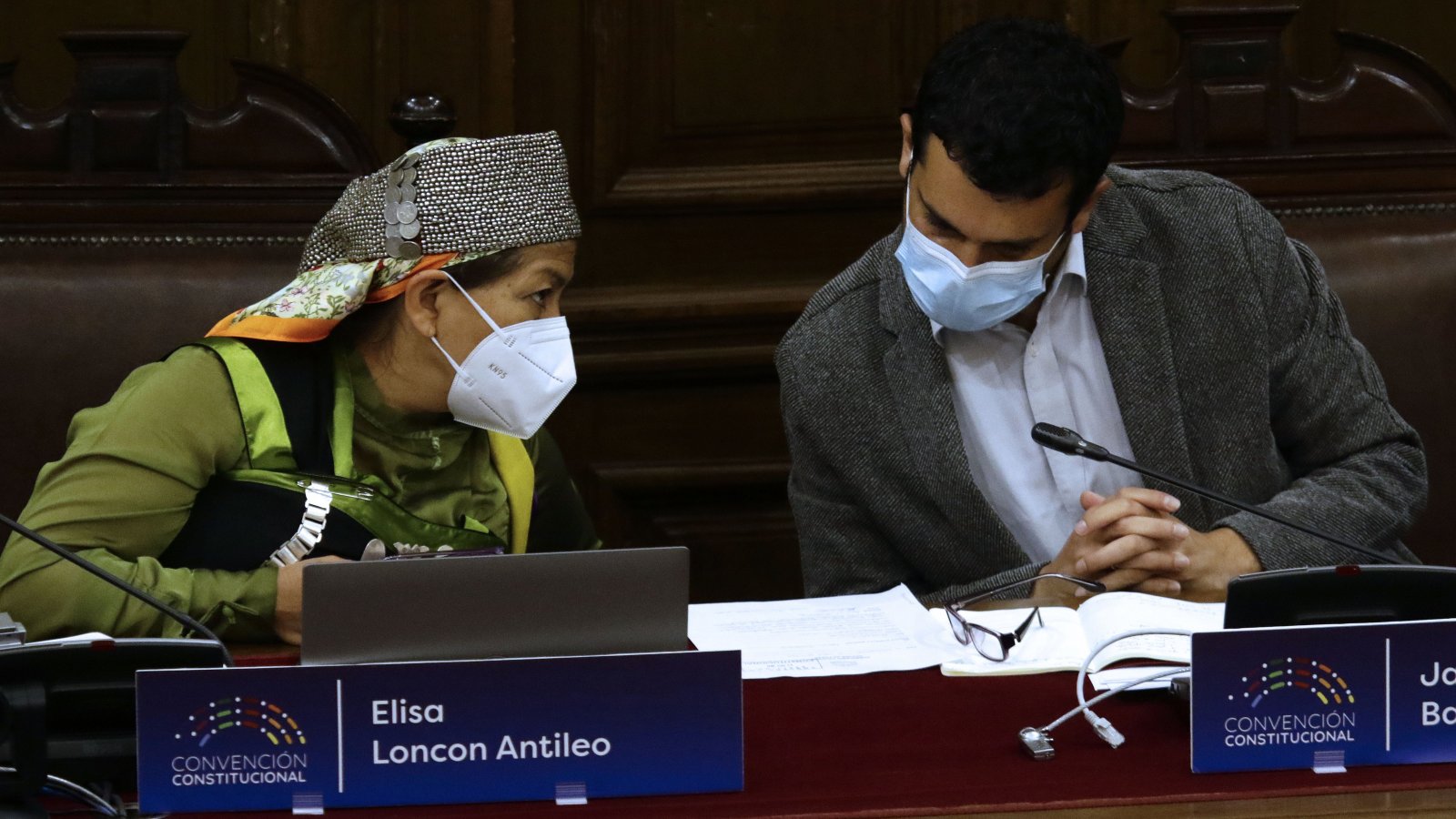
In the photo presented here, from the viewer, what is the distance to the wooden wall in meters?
2.70

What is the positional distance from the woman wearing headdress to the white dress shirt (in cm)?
48

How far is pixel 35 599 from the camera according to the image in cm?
155

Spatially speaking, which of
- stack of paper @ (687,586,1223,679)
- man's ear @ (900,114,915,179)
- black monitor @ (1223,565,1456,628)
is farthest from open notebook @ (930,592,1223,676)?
man's ear @ (900,114,915,179)

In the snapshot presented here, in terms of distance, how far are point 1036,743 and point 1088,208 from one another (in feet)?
2.80

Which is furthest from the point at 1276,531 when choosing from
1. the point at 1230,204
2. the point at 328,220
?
the point at 328,220

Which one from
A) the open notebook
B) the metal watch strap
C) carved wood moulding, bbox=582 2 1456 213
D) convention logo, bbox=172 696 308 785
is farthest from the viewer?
carved wood moulding, bbox=582 2 1456 213

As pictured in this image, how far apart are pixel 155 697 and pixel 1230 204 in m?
1.40

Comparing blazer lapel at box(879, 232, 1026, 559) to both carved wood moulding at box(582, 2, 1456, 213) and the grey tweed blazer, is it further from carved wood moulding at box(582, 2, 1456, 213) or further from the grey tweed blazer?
carved wood moulding at box(582, 2, 1456, 213)

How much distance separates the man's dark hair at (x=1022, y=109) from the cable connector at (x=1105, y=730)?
674 millimetres

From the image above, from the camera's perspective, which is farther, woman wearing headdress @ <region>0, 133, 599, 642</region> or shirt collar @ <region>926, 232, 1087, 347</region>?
shirt collar @ <region>926, 232, 1087, 347</region>

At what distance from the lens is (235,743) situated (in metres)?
1.10

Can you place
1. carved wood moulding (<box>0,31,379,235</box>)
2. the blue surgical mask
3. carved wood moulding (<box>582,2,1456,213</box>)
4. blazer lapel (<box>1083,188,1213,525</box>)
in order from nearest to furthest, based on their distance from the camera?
the blue surgical mask
blazer lapel (<box>1083,188,1213,525</box>)
carved wood moulding (<box>0,31,379,235</box>)
carved wood moulding (<box>582,2,1456,213</box>)

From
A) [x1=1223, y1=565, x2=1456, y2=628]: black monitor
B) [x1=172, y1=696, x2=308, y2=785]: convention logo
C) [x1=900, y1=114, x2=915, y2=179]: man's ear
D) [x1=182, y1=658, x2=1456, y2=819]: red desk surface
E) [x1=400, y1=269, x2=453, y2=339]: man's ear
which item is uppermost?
[x1=900, y1=114, x2=915, y2=179]: man's ear

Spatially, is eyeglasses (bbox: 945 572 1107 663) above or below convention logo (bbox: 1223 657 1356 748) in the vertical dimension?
below
